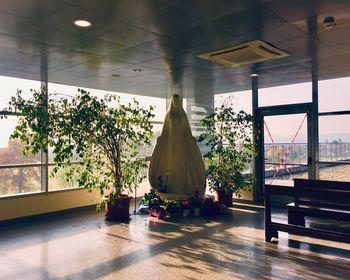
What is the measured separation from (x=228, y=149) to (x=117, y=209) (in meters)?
2.33

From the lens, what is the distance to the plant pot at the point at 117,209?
→ 4895 millimetres

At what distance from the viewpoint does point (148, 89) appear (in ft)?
22.0

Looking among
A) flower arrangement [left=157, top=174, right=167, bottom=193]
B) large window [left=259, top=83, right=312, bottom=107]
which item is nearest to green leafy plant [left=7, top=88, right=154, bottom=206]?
flower arrangement [left=157, top=174, right=167, bottom=193]

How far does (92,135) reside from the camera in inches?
185

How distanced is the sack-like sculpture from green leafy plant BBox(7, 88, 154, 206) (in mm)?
537

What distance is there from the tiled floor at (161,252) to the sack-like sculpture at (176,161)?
Answer: 0.86m

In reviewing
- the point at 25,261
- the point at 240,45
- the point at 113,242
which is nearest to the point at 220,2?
the point at 240,45

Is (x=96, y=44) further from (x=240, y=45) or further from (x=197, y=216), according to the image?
(x=197, y=216)

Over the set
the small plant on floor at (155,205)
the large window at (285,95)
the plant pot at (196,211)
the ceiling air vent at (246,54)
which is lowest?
the plant pot at (196,211)

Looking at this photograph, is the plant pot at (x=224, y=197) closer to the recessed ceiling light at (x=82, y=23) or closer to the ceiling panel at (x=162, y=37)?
the ceiling panel at (x=162, y=37)

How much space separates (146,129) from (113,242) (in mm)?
1958

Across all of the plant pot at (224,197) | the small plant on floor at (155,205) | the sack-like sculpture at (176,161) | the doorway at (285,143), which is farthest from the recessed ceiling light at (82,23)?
the doorway at (285,143)

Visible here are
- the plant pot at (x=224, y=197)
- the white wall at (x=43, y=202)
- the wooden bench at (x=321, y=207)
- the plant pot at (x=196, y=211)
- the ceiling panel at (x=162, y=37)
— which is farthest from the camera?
the plant pot at (x=224, y=197)

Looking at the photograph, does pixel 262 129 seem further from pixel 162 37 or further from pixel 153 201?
pixel 162 37
